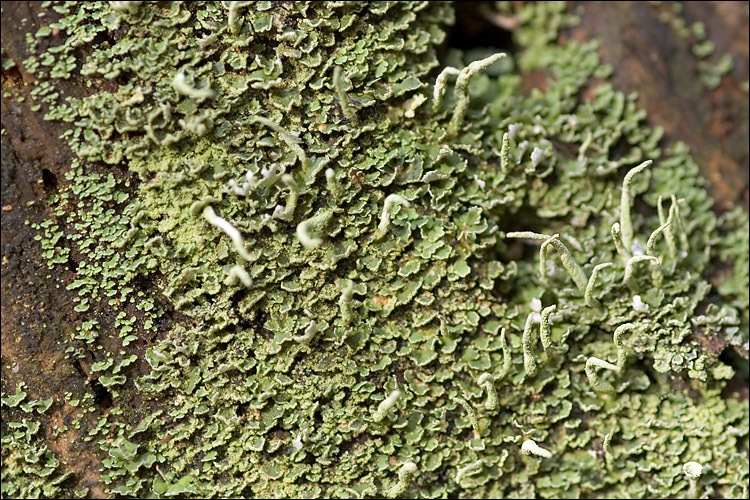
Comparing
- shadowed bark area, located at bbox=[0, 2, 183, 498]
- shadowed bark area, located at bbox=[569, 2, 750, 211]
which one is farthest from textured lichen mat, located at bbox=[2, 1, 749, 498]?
shadowed bark area, located at bbox=[569, 2, 750, 211]

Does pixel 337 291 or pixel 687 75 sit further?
pixel 687 75

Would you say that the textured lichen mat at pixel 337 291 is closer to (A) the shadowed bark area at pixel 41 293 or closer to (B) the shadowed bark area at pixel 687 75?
(A) the shadowed bark area at pixel 41 293

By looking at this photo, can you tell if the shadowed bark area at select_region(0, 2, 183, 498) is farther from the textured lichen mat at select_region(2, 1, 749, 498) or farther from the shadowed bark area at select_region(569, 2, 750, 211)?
the shadowed bark area at select_region(569, 2, 750, 211)

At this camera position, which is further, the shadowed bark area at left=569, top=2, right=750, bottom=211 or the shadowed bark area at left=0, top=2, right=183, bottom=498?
the shadowed bark area at left=569, top=2, right=750, bottom=211

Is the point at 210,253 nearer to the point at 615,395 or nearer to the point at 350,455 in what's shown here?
the point at 350,455

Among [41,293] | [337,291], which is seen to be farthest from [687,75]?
[41,293]

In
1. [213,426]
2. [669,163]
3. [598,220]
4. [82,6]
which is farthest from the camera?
[669,163]

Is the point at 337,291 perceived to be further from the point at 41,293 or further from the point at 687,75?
the point at 687,75

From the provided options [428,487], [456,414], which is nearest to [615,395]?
[456,414]
